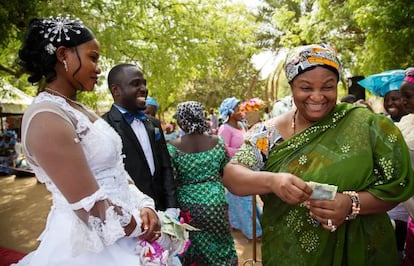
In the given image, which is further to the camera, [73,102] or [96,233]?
[73,102]

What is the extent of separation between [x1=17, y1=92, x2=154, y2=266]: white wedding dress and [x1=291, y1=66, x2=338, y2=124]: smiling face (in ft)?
3.14

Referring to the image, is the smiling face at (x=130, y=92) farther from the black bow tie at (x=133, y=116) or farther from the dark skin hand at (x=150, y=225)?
the dark skin hand at (x=150, y=225)

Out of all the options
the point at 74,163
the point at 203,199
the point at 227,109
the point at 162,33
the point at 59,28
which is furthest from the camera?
the point at 162,33

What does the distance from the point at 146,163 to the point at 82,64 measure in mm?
1243

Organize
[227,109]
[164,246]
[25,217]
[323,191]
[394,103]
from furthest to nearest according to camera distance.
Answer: [25,217]
[227,109]
[394,103]
[164,246]
[323,191]

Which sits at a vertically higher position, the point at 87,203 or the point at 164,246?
the point at 87,203

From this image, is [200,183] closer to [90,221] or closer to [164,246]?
[164,246]

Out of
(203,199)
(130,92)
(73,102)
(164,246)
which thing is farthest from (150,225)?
(203,199)

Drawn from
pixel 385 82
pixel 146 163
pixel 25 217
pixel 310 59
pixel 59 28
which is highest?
pixel 59 28

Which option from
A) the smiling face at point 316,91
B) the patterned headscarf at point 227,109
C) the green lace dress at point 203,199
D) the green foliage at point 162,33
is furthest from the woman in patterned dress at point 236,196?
the smiling face at point 316,91

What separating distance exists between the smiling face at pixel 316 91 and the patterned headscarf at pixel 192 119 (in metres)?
1.70

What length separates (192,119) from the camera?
133 inches

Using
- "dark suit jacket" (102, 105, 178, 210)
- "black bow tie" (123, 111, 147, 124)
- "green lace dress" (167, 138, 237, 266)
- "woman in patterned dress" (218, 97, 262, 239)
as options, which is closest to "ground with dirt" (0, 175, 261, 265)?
"woman in patterned dress" (218, 97, 262, 239)

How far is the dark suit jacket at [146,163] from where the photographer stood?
2.70 meters
